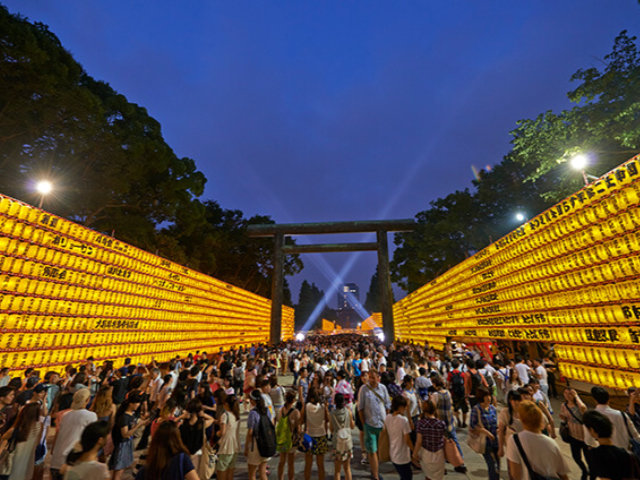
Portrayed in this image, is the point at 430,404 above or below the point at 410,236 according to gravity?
below

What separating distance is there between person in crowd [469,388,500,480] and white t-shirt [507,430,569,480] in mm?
1500

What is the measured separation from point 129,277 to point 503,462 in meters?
12.3

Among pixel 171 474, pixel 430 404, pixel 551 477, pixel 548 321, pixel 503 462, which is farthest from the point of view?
pixel 548 321

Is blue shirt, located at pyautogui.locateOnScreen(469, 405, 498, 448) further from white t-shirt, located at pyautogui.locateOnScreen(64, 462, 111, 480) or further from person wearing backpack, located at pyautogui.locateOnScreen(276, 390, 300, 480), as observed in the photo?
white t-shirt, located at pyautogui.locateOnScreen(64, 462, 111, 480)

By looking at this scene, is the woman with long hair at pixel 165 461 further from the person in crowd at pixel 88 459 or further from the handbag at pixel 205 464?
the handbag at pixel 205 464

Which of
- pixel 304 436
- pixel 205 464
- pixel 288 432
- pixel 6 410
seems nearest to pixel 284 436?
pixel 288 432

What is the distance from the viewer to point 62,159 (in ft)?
36.3

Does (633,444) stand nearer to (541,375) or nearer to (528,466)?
(528,466)

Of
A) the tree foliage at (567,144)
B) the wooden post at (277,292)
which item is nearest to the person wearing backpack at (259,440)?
the tree foliage at (567,144)

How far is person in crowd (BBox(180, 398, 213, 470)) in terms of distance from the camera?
12.3ft

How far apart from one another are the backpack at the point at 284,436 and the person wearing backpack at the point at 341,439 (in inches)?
27.2

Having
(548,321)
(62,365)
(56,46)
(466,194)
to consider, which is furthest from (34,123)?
(466,194)

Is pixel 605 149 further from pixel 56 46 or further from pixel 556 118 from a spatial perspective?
pixel 56 46

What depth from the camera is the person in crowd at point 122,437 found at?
12.5 ft
